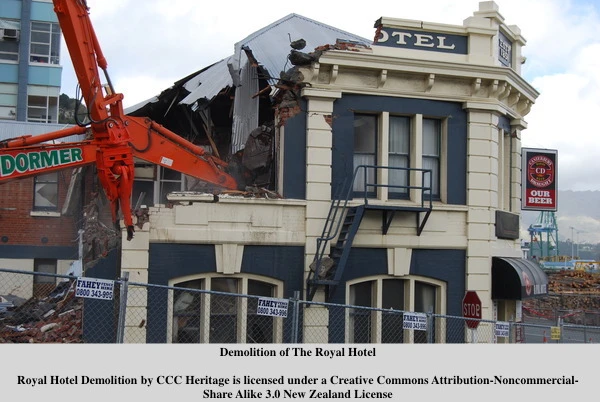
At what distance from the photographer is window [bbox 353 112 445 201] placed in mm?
15391

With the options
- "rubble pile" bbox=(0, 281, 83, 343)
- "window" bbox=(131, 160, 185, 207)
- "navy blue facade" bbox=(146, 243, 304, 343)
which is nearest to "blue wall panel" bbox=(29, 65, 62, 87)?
"window" bbox=(131, 160, 185, 207)

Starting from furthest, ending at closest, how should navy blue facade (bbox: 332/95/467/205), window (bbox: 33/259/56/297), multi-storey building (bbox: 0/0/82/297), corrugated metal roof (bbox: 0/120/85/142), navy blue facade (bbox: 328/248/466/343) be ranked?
corrugated metal roof (bbox: 0/120/85/142) → window (bbox: 33/259/56/297) → multi-storey building (bbox: 0/0/82/297) → navy blue facade (bbox: 332/95/467/205) → navy blue facade (bbox: 328/248/466/343)

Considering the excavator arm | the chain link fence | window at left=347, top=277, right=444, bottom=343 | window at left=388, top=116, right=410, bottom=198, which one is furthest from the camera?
window at left=388, top=116, right=410, bottom=198

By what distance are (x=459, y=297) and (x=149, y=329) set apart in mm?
6558

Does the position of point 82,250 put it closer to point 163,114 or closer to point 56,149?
point 163,114

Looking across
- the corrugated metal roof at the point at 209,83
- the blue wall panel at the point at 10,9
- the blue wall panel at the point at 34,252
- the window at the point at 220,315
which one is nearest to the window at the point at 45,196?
the blue wall panel at the point at 34,252

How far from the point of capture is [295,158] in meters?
14.8

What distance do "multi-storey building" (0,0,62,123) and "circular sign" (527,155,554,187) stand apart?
33559 millimetres

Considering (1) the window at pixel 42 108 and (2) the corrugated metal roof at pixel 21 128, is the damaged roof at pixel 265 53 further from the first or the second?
(1) the window at pixel 42 108

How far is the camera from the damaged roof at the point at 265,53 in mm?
16031

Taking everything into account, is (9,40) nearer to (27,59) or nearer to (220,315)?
(27,59)

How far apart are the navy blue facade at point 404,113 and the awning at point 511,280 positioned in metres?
1.65

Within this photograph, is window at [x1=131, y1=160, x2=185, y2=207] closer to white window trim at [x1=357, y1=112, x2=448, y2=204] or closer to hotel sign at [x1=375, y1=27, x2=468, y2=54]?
white window trim at [x1=357, y1=112, x2=448, y2=204]

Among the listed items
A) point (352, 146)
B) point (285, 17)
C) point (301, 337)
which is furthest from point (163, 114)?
point (301, 337)
